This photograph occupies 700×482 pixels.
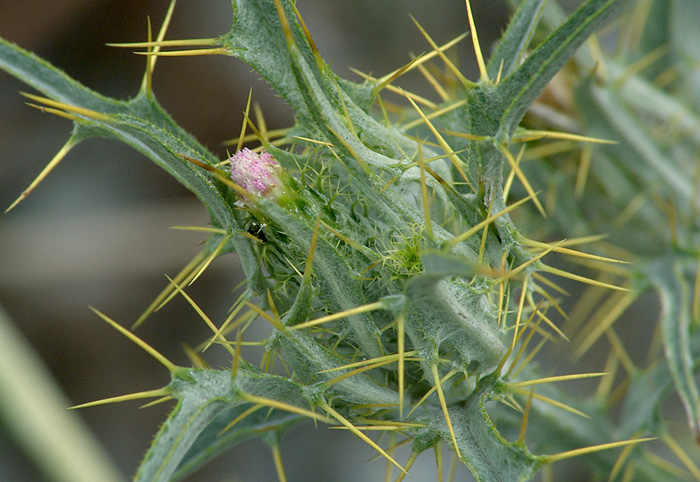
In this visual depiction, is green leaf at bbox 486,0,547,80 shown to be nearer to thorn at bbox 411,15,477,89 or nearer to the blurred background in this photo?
thorn at bbox 411,15,477,89

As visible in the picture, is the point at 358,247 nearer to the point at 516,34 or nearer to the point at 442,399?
the point at 442,399

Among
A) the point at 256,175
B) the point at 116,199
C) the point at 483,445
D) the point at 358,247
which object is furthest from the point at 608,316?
the point at 116,199

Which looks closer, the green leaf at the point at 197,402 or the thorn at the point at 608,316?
the green leaf at the point at 197,402

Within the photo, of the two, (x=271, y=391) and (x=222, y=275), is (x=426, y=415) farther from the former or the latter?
(x=222, y=275)

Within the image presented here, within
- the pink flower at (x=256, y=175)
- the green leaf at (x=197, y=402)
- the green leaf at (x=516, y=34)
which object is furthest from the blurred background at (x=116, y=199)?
the pink flower at (x=256, y=175)

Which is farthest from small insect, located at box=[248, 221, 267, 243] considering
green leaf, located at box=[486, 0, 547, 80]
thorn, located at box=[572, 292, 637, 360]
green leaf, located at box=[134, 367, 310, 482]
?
thorn, located at box=[572, 292, 637, 360]

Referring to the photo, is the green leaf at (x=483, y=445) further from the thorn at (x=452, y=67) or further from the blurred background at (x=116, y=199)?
the blurred background at (x=116, y=199)
